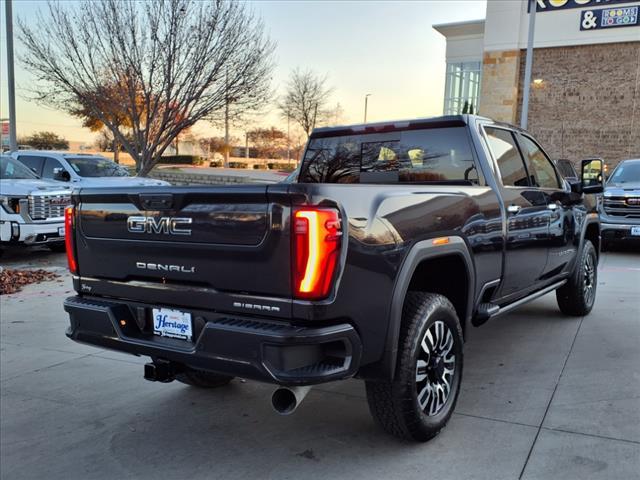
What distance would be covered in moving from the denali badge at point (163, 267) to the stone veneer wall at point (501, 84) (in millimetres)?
24569

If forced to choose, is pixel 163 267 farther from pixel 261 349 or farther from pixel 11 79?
pixel 11 79

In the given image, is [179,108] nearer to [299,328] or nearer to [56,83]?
[56,83]

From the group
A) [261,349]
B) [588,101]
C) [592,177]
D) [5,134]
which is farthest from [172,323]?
[588,101]

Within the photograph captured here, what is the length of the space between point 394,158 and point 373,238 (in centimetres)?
175

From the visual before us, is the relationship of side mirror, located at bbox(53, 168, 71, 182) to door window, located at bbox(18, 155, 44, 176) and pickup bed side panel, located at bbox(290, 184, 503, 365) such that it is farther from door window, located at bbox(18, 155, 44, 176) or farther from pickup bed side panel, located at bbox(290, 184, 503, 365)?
pickup bed side panel, located at bbox(290, 184, 503, 365)

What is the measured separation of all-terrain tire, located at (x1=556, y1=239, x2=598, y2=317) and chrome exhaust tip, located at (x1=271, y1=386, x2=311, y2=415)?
156 inches

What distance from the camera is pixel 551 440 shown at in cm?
331

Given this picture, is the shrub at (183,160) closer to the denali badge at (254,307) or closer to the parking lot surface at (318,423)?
the parking lot surface at (318,423)

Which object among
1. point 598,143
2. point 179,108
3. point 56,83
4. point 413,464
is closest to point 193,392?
point 413,464

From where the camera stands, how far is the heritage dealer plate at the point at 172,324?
2943 mm

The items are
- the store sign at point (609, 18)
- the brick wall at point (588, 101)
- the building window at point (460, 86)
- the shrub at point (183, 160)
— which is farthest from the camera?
the shrub at point (183, 160)

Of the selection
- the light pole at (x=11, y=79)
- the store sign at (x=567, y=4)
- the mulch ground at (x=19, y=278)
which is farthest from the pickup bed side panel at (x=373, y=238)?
the store sign at (x=567, y=4)

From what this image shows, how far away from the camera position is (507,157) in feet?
14.8

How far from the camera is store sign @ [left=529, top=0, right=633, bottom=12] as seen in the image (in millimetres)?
23266
